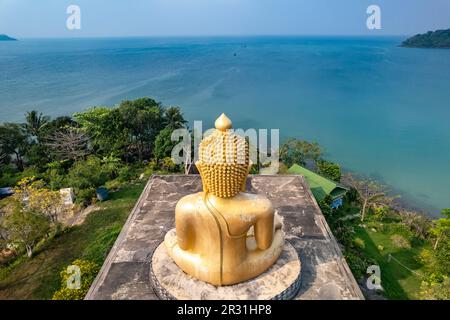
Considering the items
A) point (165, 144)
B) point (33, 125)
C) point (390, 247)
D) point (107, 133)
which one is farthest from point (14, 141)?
point (390, 247)

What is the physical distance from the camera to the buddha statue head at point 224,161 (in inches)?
267

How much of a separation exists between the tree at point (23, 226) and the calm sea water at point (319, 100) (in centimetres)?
2236

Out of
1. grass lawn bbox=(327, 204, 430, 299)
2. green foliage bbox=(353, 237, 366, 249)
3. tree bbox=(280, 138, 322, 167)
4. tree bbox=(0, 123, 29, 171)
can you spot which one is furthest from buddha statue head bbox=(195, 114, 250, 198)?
tree bbox=(0, 123, 29, 171)

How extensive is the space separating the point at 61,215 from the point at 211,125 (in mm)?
24041

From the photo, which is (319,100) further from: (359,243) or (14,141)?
(14,141)

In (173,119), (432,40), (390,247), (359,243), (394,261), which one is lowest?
(394,261)

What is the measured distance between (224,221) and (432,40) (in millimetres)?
138476

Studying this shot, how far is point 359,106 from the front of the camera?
45.2 meters

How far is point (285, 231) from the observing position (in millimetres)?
11125

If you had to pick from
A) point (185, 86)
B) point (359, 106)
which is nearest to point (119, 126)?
point (359, 106)

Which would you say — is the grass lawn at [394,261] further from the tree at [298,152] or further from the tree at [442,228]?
the tree at [298,152]

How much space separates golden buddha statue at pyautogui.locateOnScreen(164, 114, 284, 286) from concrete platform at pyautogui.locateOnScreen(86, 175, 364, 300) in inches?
63.7

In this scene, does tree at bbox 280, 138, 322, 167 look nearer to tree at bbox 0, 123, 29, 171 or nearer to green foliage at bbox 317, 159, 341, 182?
green foliage at bbox 317, 159, 341, 182

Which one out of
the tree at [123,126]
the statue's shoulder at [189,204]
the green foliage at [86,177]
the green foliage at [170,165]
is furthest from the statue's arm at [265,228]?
the tree at [123,126]
